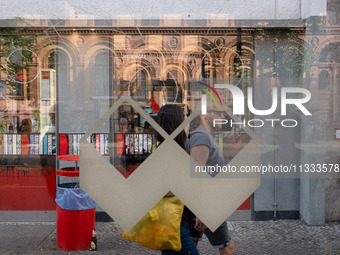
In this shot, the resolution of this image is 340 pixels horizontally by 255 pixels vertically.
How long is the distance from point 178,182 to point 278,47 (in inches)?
87.5

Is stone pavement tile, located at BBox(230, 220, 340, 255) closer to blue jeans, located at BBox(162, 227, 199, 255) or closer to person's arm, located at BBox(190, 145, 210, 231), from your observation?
person's arm, located at BBox(190, 145, 210, 231)

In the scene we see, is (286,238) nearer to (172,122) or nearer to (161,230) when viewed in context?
(172,122)

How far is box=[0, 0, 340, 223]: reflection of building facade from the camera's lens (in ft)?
16.6

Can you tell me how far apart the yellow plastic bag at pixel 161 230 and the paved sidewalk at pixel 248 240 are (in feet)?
5.08

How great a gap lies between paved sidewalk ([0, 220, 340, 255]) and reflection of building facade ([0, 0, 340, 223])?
0.68ft

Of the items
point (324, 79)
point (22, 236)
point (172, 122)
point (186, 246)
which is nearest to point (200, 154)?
point (172, 122)

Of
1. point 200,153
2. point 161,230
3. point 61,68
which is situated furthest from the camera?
point 61,68

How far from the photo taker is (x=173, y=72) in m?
5.25

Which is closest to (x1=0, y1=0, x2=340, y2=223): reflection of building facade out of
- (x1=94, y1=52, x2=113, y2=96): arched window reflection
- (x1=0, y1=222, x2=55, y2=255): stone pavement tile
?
(x1=94, y1=52, x2=113, y2=96): arched window reflection

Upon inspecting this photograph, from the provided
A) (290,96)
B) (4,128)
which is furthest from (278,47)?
(4,128)

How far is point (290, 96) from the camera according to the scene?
4.62 metres

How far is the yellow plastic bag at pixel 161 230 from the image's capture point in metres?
3.43

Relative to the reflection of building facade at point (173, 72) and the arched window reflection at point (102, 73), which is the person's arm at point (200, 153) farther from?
the arched window reflection at point (102, 73)

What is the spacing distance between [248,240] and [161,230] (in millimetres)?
2310
